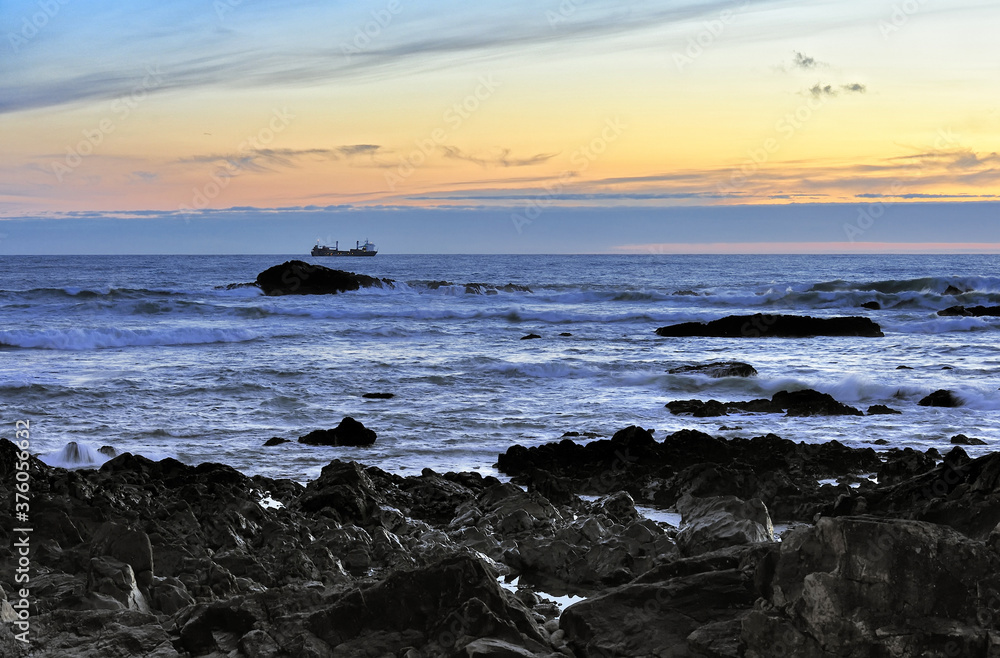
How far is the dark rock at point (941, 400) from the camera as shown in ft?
51.9

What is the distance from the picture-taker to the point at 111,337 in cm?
3006

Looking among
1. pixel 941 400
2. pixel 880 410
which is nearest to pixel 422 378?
pixel 880 410

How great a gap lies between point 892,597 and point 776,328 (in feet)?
98.3

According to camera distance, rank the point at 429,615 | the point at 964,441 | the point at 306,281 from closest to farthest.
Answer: the point at 429,615
the point at 964,441
the point at 306,281

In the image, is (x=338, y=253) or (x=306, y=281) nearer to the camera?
(x=306, y=281)

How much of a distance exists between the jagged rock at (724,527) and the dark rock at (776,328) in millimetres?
25596

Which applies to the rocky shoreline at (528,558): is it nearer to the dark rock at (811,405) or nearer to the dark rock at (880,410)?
the dark rock at (811,405)

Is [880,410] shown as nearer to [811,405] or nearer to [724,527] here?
[811,405]

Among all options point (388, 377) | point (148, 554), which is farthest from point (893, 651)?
point (388, 377)

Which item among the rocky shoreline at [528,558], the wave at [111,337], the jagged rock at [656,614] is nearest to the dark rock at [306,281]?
the wave at [111,337]

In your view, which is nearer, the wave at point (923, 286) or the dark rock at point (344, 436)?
the dark rock at point (344, 436)

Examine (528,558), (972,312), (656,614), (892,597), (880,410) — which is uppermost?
(892,597)

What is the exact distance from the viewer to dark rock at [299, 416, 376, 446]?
494 inches

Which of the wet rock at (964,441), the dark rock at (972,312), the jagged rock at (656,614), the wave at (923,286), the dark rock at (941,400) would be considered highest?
the jagged rock at (656,614)
